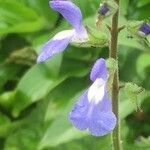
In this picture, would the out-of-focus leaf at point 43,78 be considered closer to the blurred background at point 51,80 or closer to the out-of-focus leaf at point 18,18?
the blurred background at point 51,80

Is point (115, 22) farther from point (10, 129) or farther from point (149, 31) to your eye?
point (10, 129)

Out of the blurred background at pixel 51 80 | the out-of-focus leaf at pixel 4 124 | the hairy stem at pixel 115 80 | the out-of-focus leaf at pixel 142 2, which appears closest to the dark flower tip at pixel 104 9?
the hairy stem at pixel 115 80

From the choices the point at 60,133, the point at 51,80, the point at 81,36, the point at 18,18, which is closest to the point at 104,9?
the point at 81,36

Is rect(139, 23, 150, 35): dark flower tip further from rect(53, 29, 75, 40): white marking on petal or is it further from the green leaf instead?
the green leaf

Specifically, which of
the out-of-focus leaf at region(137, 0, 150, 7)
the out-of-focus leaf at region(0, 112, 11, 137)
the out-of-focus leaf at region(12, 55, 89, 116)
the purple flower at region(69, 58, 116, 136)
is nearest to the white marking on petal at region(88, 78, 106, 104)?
the purple flower at region(69, 58, 116, 136)

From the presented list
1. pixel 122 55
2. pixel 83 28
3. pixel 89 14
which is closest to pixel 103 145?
pixel 122 55
